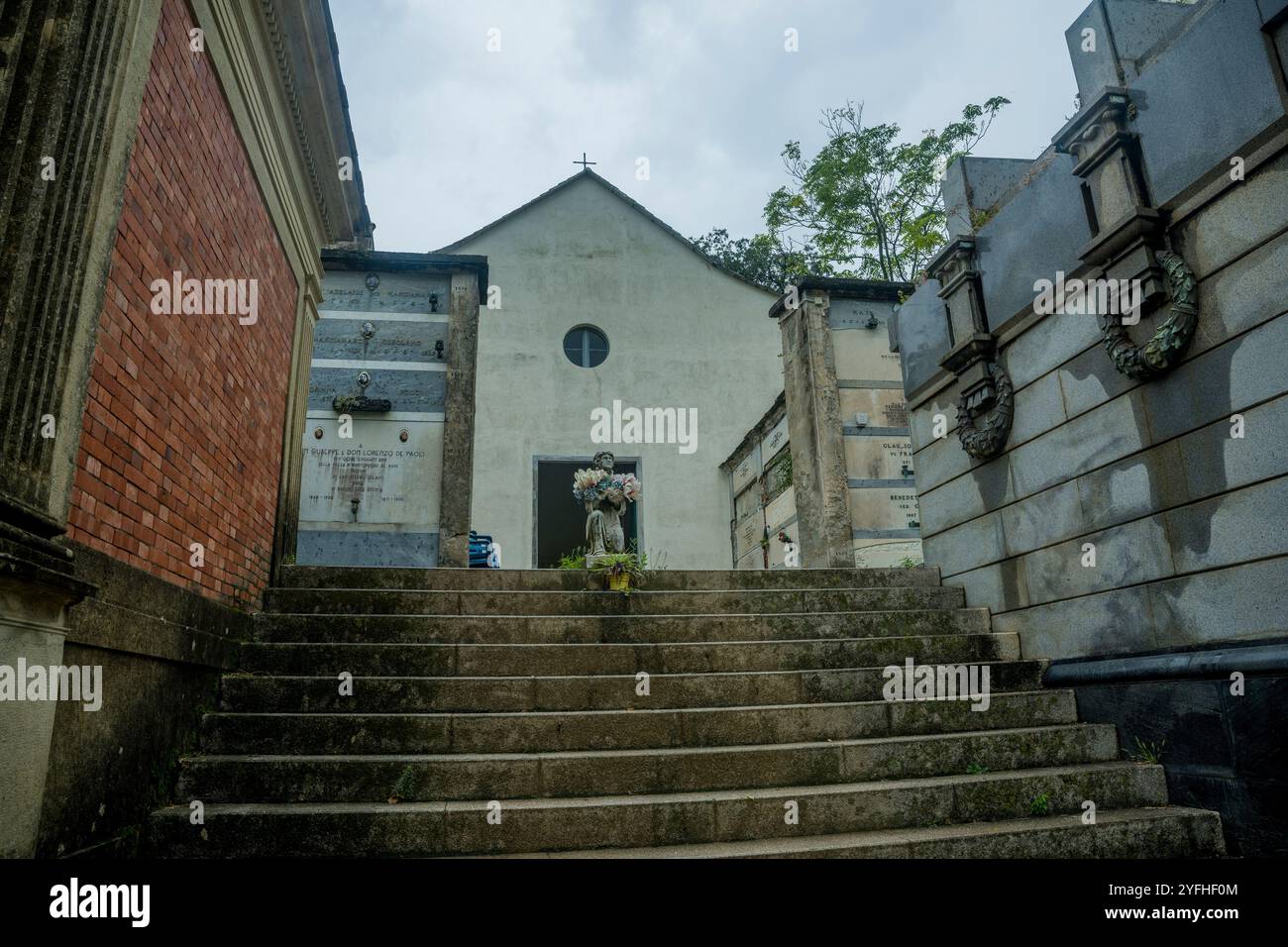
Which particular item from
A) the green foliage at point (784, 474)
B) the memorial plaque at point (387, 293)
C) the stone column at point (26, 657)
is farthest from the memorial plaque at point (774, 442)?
the stone column at point (26, 657)

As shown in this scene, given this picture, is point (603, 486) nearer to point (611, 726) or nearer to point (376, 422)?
point (376, 422)

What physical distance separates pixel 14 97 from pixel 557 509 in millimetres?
13914

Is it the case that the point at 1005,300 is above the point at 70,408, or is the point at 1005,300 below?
above

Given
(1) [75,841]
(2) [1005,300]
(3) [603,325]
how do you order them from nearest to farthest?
1. (1) [75,841]
2. (2) [1005,300]
3. (3) [603,325]

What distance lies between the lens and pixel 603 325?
604 inches

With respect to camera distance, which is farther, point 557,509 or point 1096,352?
point 557,509

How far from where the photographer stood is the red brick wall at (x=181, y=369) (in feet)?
10.6

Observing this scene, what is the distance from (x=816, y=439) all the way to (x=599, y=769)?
23.4ft

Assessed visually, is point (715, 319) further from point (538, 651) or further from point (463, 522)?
point (538, 651)

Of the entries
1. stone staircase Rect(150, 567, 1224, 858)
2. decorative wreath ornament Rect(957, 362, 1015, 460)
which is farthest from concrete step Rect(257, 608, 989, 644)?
decorative wreath ornament Rect(957, 362, 1015, 460)

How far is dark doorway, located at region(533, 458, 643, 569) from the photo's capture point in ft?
48.9

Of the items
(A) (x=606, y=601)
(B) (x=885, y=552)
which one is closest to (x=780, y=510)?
(B) (x=885, y=552)

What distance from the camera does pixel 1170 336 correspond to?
13.6 feet
